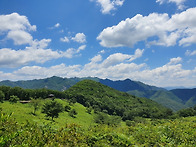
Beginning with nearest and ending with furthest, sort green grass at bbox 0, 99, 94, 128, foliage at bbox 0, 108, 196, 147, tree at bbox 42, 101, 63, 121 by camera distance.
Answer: foliage at bbox 0, 108, 196, 147
green grass at bbox 0, 99, 94, 128
tree at bbox 42, 101, 63, 121

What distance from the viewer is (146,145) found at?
37.2 feet

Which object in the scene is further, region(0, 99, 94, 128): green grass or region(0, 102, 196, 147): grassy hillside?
region(0, 99, 94, 128): green grass

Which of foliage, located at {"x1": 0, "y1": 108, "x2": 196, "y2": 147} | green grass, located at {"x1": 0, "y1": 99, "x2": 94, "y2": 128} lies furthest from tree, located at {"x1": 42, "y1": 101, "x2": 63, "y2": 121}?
foliage, located at {"x1": 0, "y1": 108, "x2": 196, "y2": 147}

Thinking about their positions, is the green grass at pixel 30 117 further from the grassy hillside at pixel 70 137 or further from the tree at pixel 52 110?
the tree at pixel 52 110

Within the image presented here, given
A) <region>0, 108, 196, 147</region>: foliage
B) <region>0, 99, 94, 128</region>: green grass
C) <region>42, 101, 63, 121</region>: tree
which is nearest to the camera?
<region>0, 108, 196, 147</region>: foliage

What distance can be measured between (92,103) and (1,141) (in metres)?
172

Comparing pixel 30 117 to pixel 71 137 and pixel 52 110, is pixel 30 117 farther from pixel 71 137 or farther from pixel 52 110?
pixel 52 110

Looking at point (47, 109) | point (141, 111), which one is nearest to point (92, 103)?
point (141, 111)

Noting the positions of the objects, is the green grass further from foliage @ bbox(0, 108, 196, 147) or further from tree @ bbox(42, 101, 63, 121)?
tree @ bbox(42, 101, 63, 121)

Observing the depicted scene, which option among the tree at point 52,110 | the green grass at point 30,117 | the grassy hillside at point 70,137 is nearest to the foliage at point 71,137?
the grassy hillside at point 70,137

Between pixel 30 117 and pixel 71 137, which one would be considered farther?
pixel 30 117

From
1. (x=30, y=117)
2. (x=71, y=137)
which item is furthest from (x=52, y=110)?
(x=71, y=137)

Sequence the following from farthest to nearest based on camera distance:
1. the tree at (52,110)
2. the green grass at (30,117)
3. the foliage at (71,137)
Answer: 1. the tree at (52,110)
2. the green grass at (30,117)
3. the foliage at (71,137)

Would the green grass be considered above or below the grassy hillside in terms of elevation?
below
